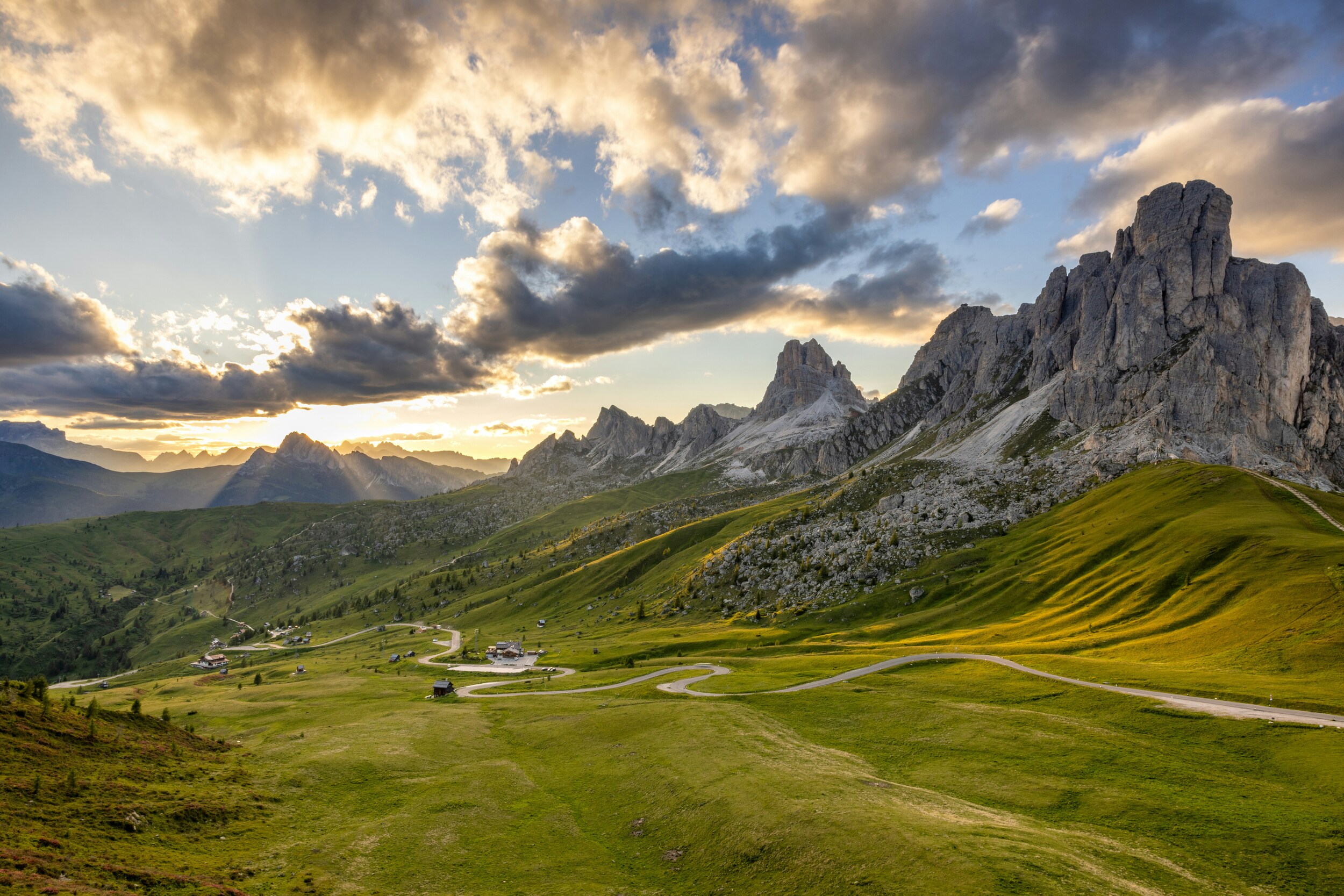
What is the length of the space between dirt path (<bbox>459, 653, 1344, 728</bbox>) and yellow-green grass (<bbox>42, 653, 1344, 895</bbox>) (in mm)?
2547

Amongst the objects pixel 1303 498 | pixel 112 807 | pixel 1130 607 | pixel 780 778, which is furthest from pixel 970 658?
pixel 1303 498

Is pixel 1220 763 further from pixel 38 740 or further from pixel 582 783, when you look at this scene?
pixel 38 740

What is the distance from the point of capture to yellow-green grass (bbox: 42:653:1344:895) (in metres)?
28.6

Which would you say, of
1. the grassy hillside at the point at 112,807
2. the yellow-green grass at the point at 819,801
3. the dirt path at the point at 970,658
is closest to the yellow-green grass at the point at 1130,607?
the dirt path at the point at 970,658

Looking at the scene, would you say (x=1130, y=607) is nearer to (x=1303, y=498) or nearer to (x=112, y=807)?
(x=1303, y=498)

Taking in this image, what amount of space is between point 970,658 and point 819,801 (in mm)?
56421

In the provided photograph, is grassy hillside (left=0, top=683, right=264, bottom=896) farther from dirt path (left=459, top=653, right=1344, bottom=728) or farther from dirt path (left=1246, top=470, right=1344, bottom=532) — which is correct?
dirt path (left=1246, top=470, right=1344, bottom=532)

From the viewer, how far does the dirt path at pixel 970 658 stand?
46312mm

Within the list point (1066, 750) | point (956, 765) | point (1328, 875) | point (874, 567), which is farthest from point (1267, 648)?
point (874, 567)

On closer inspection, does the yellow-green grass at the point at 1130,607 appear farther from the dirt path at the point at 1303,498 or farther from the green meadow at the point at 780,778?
the dirt path at the point at 1303,498

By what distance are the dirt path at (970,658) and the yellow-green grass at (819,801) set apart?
255cm

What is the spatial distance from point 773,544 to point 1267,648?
431 feet

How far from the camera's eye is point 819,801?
36.4 meters

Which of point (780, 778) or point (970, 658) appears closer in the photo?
point (780, 778)
